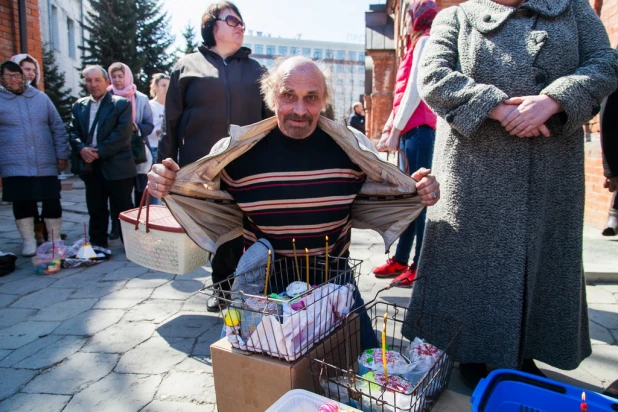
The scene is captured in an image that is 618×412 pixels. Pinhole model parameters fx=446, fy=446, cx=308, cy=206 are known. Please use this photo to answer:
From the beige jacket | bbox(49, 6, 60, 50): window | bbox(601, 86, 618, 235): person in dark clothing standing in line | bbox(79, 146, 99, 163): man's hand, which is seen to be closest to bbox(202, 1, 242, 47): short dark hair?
the beige jacket

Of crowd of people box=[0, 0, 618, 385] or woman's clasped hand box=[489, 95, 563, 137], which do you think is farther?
crowd of people box=[0, 0, 618, 385]

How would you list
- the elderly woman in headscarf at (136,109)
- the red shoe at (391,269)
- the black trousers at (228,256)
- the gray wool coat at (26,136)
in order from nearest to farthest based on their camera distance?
the black trousers at (228,256), the red shoe at (391,269), the gray wool coat at (26,136), the elderly woman in headscarf at (136,109)

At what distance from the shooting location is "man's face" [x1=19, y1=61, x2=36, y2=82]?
16.1 ft

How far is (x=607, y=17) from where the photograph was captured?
16.0ft

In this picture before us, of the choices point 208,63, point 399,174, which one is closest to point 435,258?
point 399,174

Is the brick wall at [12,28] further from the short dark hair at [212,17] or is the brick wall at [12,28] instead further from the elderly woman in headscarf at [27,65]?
the short dark hair at [212,17]

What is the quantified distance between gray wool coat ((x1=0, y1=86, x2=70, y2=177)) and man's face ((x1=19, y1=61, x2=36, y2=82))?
41 centimetres

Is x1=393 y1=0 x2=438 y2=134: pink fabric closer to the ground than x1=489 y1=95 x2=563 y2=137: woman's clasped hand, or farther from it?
farther from it

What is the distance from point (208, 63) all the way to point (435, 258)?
203 cm

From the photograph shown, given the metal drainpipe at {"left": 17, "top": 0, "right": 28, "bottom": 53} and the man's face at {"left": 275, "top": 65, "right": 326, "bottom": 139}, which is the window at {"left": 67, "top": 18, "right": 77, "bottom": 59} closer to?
the metal drainpipe at {"left": 17, "top": 0, "right": 28, "bottom": 53}

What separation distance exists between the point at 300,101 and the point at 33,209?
4036 millimetres

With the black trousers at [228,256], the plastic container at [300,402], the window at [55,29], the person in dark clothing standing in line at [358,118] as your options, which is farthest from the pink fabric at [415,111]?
the window at [55,29]

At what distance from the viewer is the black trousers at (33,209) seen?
4.67 metres

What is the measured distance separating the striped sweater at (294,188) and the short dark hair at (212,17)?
1.40 m
